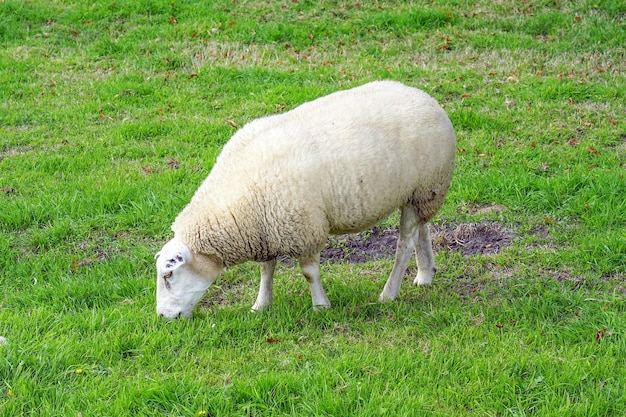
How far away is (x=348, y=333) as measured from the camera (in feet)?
16.2

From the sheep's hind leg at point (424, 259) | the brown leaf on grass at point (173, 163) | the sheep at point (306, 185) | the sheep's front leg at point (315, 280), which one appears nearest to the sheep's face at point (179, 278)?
the sheep at point (306, 185)

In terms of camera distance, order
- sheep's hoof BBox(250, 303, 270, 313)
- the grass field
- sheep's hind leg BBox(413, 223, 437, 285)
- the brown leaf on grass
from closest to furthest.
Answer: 1. the grass field
2. sheep's hoof BBox(250, 303, 270, 313)
3. sheep's hind leg BBox(413, 223, 437, 285)
4. the brown leaf on grass

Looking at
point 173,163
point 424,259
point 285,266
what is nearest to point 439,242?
point 424,259

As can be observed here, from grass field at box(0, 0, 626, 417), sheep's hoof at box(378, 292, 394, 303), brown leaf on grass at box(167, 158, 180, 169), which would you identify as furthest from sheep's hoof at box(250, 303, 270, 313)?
brown leaf on grass at box(167, 158, 180, 169)

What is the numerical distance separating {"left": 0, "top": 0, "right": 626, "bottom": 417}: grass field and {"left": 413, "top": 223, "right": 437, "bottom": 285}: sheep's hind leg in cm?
9

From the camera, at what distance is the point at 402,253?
5496 mm

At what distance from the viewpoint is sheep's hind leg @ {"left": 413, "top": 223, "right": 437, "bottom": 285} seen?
18.7 ft

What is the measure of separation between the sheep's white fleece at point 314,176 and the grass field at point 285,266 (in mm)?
526

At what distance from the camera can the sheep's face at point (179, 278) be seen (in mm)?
4973

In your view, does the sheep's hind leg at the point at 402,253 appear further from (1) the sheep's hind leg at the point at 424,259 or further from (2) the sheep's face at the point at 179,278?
(2) the sheep's face at the point at 179,278

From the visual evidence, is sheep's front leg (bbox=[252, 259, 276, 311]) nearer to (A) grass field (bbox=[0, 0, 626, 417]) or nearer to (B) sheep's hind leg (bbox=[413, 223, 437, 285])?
(A) grass field (bbox=[0, 0, 626, 417])

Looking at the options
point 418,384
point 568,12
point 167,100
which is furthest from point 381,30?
point 418,384

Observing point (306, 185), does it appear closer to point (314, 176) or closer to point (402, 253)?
point (314, 176)

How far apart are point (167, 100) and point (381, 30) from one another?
336cm
